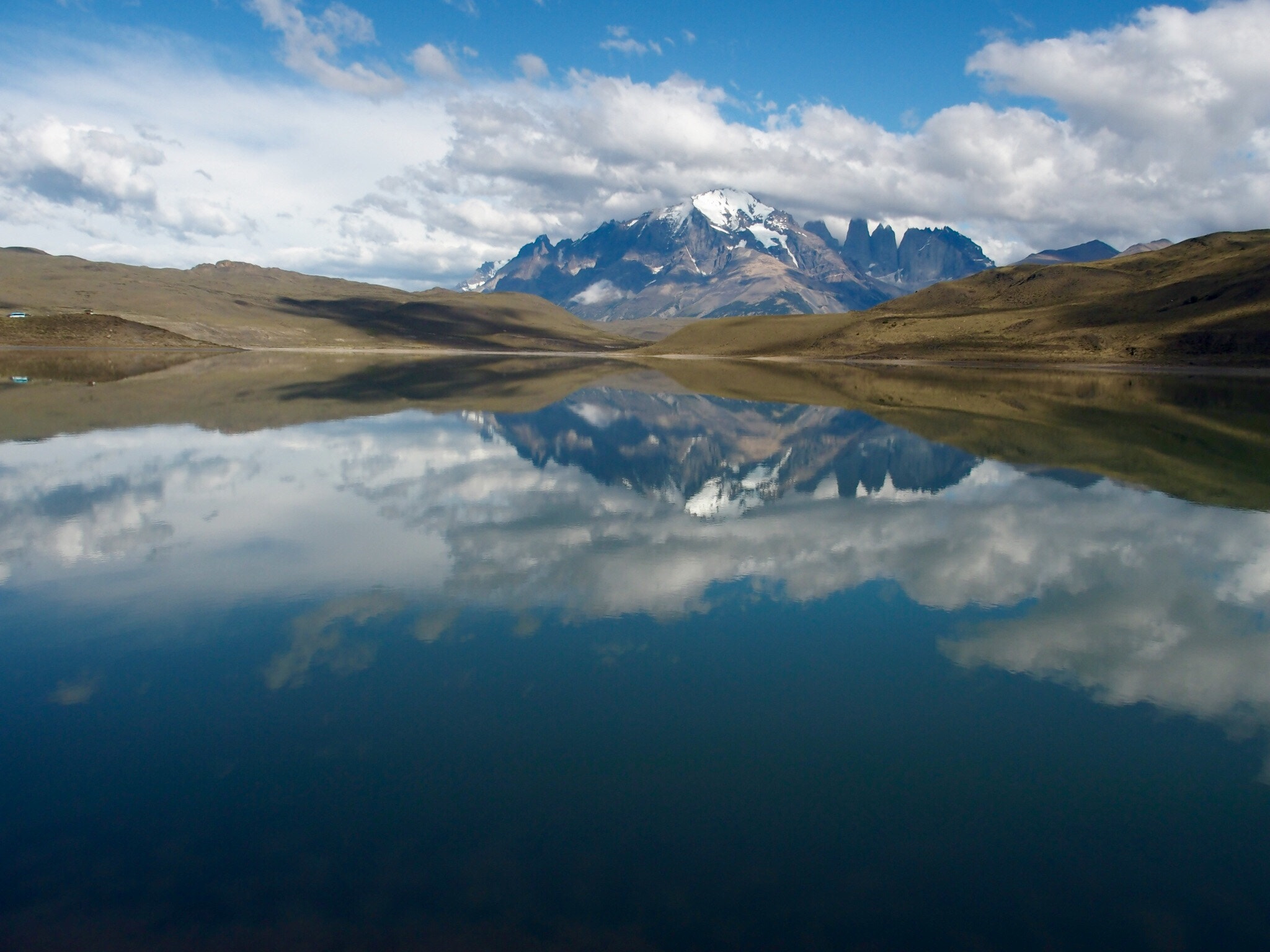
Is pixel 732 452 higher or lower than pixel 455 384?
lower

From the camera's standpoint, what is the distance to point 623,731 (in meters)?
12.5

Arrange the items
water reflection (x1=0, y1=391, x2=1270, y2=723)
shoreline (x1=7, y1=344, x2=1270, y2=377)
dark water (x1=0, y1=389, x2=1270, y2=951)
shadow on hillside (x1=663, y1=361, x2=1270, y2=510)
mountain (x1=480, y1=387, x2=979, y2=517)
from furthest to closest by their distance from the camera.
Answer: shoreline (x1=7, y1=344, x2=1270, y2=377)
shadow on hillside (x1=663, y1=361, x2=1270, y2=510)
mountain (x1=480, y1=387, x2=979, y2=517)
water reflection (x1=0, y1=391, x2=1270, y2=723)
dark water (x1=0, y1=389, x2=1270, y2=951)

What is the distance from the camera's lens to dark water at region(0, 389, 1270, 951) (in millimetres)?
8789

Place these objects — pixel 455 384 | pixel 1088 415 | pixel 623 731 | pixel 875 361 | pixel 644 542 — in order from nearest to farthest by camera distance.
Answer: pixel 623 731 < pixel 644 542 < pixel 1088 415 < pixel 455 384 < pixel 875 361

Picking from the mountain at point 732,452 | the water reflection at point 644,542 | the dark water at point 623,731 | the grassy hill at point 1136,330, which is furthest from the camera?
the grassy hill at point 1136,330

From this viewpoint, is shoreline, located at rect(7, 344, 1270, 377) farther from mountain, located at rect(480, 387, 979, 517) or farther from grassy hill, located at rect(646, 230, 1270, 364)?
mountain, located at rect(480, 387, 979, 517)

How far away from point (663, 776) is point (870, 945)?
3.72 meters

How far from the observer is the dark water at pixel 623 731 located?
879 centimetres

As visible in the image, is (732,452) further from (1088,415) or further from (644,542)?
(1088,415)

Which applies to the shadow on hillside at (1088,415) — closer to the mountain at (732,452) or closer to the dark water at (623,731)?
the mountain at (732,452)

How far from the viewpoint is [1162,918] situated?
8.84m

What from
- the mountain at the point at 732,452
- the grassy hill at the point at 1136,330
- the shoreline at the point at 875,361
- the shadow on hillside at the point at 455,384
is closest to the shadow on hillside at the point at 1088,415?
the mountain at the point at 732,452

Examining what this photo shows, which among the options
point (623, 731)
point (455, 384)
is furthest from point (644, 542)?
point (455, 384)

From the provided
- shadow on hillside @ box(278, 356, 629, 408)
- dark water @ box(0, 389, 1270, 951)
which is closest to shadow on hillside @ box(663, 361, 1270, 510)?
dark water @ box(0, 389, 1270, 951)
